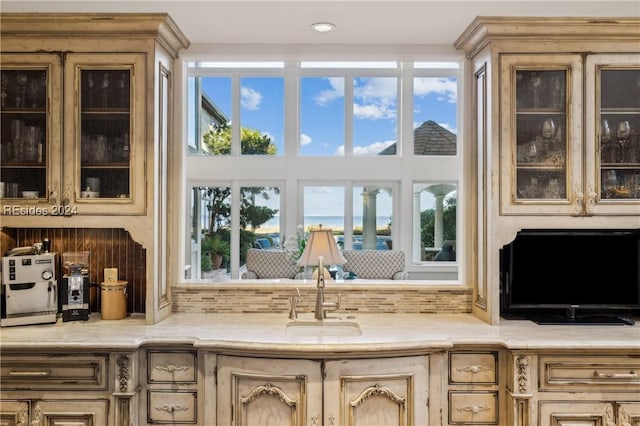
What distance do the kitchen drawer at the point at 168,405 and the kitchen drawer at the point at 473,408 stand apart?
48.2 inches

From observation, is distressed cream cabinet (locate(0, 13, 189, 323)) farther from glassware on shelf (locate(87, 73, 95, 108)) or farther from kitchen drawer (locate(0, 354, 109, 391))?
kitchen drawer (locate(0, 354, 109, 391))

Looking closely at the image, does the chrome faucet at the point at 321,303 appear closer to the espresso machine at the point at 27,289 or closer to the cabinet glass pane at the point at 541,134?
the cabinet glass pane at the point at 541,134

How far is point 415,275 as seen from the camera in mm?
7617

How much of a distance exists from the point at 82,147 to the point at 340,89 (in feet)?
18.5

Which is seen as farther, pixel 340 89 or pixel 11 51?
pixel 340 89

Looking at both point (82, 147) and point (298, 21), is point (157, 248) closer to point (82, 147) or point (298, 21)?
point (82, 147)

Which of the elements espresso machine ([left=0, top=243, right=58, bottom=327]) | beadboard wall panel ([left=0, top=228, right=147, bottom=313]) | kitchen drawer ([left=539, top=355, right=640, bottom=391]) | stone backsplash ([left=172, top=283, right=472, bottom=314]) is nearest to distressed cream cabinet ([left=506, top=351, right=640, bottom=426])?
kitchen drawer ([left=539, top=355, right=640, bottom=391])

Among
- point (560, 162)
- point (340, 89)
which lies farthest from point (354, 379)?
point (340, 89)

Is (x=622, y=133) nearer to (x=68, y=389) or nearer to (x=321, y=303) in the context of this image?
(x=321, y=303)

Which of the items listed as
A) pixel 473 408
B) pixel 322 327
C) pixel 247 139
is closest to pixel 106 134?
pixel 322 327

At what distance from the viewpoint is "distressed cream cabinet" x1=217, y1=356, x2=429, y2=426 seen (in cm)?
215

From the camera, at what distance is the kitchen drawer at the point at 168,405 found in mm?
2260

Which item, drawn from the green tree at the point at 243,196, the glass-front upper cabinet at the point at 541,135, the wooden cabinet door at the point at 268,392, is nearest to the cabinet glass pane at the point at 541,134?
the glass-front upper cabinet at the point at 541,135

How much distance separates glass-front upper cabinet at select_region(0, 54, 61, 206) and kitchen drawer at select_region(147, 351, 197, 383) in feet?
3.32
